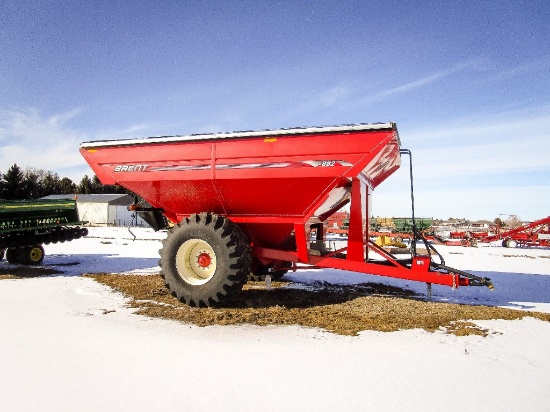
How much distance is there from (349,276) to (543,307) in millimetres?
3472

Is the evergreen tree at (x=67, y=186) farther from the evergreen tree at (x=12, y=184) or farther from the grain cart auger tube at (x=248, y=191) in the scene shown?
the grain cart auger tube at (x=248, y=191)

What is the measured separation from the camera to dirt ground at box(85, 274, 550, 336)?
13.1 feet

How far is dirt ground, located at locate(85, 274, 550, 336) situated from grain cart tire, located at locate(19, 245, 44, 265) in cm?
376

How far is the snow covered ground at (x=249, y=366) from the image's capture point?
2301mm

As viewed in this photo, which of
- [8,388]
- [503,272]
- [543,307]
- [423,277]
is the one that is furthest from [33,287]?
[503,272]

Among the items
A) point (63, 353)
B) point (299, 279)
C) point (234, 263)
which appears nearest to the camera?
point (63, 353)

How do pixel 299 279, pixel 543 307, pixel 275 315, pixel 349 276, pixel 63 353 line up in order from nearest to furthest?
pixel 63 353 → pixel 275 315 → pixel 543 307 → pixel 299 279 → pixel 349 276

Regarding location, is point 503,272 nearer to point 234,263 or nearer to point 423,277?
point 423,277

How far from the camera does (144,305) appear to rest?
467 centimetres

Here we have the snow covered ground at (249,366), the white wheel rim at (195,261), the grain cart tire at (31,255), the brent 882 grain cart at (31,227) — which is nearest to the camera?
the snow covered ground at (249,366)

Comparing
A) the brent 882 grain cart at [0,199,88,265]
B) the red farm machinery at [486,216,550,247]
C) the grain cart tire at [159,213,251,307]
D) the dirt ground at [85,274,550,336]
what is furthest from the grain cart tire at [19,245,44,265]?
the red farm machinery at [486,216,550,247]

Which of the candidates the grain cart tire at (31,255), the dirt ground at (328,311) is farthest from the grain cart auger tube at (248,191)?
the grain cart tire at (31,255)

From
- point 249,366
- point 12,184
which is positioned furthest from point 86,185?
point 249,366

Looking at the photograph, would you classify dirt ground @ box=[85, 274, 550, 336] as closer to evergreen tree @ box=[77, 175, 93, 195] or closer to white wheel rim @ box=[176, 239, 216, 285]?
white wheel rim @ box=[176, 239, 216, 285]
